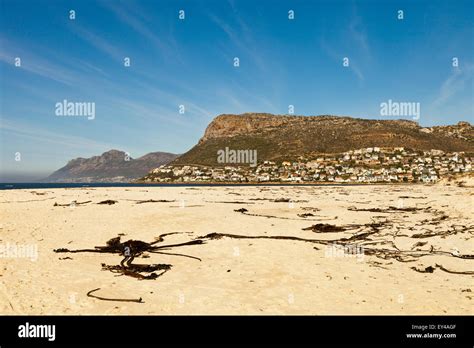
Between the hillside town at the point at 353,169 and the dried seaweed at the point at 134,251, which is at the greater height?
the hillside town at the point at 353,169

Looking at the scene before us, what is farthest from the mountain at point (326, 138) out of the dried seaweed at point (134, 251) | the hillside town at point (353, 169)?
the dried seaweed at point (134, 251)

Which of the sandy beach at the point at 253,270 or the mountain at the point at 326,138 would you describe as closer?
the sandy beach at the point at 253,270

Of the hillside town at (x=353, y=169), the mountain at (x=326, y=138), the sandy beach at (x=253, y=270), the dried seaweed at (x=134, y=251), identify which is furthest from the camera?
the mountain at (x=326, y=138)

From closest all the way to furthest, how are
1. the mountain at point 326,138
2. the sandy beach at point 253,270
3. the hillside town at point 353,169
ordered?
the sandy beach at point 253,270 < the hillside town at point 353,169 < the mountain at point 326,138

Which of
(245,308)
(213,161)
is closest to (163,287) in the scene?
(245,308)

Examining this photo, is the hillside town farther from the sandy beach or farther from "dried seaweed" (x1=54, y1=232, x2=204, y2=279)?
"dried seaweed" (x1=54, y1=232, x2=204, y2=279)

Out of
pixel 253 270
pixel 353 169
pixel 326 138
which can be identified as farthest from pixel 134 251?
pixel 326 138

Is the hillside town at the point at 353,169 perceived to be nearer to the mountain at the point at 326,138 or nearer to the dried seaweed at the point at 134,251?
the mountain at the point at 326,138
